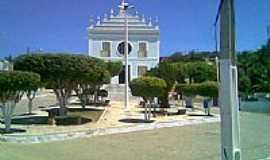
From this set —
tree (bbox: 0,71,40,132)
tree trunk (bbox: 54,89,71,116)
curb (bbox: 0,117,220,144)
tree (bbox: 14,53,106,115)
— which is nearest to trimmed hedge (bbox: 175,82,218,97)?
curb (bbox: 0,117,220,144)

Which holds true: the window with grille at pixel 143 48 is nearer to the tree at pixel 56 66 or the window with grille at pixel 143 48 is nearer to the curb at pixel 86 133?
the curb at pixel 86 133

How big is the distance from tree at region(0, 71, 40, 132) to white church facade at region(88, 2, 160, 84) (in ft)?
120

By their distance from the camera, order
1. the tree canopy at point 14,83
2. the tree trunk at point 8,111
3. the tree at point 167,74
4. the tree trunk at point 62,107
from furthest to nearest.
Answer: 1. the tree at point 167,74
2. the tree trunk at point 62,107
3. the tree trunk at point 8,111
4. the tree canopy at point 14,83

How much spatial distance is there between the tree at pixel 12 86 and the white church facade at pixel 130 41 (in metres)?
36.7

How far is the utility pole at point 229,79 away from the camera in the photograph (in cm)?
632

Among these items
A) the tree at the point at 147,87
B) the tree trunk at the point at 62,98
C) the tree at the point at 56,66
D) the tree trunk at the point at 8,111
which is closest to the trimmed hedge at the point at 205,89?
the tree at the point at 147,87

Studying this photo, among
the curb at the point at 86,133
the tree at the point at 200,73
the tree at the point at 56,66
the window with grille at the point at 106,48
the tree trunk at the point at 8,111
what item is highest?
the window with grille at the point at 106,48

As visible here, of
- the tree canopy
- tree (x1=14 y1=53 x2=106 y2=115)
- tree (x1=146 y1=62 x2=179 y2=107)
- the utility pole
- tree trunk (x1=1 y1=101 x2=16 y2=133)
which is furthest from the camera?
tree (x1=146 y1=62 x2=179 y2=107)

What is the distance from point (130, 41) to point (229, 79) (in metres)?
51.7

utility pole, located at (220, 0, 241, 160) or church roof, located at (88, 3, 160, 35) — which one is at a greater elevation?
church roof, located at (88, 3, 160, 35)

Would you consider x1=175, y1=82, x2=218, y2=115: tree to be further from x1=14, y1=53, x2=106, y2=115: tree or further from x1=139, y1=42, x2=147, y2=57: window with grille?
x1=139, y1=42, x2=147, y2=57: window with grille

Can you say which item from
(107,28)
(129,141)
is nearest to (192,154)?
(129,141)

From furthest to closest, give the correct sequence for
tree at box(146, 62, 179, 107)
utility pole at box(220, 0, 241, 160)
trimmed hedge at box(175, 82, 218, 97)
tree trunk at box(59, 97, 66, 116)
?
tree at box(146, 62, 179, 107)
trimmed hedge at box(175, 82, 218, 97)
tree trunk at box(59, 97, 66, 116)
utility pole at box(220, 0, 241, 160)

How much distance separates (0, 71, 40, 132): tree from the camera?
1811 centimetres
